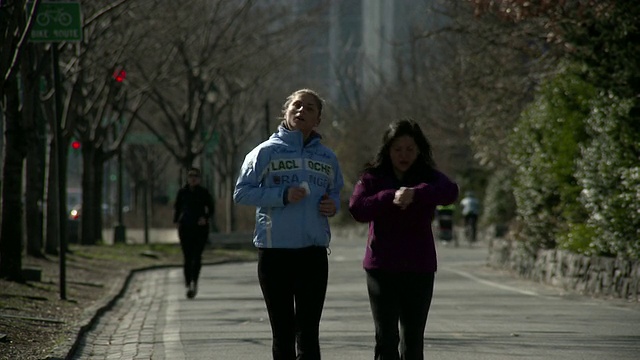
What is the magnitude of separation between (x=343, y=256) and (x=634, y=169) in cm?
1922

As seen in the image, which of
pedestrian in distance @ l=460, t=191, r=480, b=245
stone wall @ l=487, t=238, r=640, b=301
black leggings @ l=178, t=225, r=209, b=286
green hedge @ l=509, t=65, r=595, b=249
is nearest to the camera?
stone wall @ l=487, t=238, r=640, b=301

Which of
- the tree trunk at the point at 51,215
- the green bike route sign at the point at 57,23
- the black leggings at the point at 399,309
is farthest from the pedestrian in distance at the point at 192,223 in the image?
the black leggings at the point at 399,309

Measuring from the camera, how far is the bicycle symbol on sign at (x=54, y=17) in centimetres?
1719

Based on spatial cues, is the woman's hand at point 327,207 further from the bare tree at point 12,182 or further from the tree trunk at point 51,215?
the tree trunk at point 51,215

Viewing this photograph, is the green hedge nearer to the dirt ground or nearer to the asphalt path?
the asphalt path

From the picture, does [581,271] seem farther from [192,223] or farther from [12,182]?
[12,182]

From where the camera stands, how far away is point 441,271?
90.2ft

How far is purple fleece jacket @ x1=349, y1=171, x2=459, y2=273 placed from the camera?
8055 mm

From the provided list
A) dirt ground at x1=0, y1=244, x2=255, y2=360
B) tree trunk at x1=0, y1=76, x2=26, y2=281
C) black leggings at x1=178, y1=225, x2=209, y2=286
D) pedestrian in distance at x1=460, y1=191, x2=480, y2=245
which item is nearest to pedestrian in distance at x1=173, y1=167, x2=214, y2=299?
black leggings at x1=178, y1=225, x2=209, y2=286

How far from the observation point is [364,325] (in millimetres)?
14555

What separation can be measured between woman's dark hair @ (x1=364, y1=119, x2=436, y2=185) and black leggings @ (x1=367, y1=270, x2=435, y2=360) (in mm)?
542

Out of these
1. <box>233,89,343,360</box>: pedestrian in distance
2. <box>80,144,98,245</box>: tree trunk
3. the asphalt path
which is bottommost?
the asphalt path

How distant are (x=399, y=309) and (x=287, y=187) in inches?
36.5

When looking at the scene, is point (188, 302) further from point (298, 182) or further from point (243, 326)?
point (298, 182)
